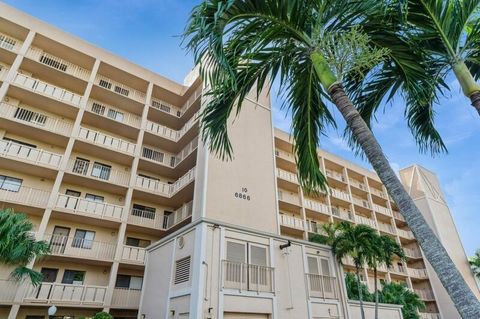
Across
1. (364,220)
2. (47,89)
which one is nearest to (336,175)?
(364,220)

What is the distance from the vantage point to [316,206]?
3008 cm

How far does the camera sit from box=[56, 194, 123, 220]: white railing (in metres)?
18.3

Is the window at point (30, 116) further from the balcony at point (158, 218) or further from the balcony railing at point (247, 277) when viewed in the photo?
the balcony railing at point (247, 277)

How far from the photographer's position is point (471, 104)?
6.77m

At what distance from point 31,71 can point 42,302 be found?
14941 mm

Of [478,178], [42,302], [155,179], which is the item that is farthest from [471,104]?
[155,179]

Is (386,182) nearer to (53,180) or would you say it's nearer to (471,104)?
(471,104)

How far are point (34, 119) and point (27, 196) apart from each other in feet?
18.8

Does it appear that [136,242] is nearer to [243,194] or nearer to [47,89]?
[243,194]

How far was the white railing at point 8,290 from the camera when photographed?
Result: 49.2 ft

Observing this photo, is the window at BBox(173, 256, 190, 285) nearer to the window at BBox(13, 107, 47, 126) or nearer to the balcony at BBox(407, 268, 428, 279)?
the window at BBox(13, 107, 47, 126)

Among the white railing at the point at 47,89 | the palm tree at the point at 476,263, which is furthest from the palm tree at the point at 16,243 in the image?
the palm tree at the point at 476,263

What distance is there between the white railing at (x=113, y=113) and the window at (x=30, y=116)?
3.06 metres

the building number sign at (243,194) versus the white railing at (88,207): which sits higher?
the building number sign at (243,194)
